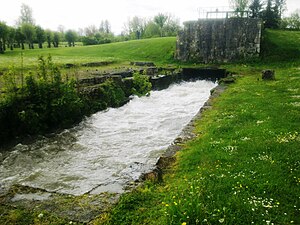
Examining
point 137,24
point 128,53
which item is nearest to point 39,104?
point 128,53

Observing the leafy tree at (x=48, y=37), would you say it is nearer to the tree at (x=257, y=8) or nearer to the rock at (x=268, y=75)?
the tree at (x=257, y=8)

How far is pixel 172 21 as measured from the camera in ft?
304

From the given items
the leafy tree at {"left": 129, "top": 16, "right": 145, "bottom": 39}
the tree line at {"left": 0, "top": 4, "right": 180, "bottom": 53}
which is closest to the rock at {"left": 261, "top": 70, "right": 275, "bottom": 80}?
the tree line at {"left": 0, "top": 4, "right": 180, "bottom": 53}

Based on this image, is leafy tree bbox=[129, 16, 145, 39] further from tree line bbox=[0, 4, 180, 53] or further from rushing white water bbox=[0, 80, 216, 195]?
rushing white water bbox=[0, 80, 216, 195]

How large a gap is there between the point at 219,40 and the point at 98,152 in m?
30.1

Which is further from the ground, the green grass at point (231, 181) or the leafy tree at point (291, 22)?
the leafy tree at point (291, 22)

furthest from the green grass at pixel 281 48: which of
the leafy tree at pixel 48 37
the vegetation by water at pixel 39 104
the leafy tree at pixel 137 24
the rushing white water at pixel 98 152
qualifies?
the leafy tree at pixel 137 24

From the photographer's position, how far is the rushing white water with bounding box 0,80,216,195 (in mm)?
7754

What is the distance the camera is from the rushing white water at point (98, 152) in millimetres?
7754

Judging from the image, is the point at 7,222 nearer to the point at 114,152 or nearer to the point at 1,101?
the point at 114,152

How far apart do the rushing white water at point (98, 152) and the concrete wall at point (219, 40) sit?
21.8m

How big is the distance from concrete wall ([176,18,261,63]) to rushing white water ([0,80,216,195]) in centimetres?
2177

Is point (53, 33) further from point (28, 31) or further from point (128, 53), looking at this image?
point (128, 53)

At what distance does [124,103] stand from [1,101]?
8.15m
